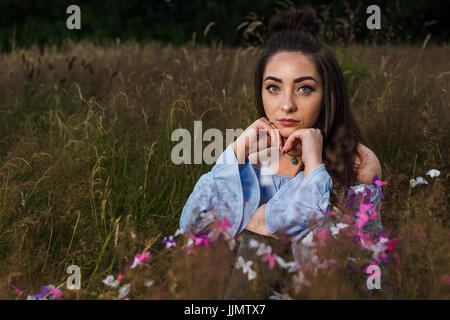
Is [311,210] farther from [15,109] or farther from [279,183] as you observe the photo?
[15,109]

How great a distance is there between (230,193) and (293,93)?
0.52 meters

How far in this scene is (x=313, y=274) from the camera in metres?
1.37

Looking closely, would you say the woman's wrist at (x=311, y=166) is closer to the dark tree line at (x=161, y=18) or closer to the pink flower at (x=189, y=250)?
the pink flower at (x=189, y=250)

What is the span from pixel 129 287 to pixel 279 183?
0.87 metres

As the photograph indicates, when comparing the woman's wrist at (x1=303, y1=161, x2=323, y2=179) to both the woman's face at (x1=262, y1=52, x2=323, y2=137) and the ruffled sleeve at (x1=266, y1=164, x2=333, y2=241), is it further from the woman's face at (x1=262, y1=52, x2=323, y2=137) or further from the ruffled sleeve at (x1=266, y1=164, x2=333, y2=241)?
the woman's face at (x1=262, y1=52, x2=323, y2=137)

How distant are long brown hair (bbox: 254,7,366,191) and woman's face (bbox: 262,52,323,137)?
0.05 meters

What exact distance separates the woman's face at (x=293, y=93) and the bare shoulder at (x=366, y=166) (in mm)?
263

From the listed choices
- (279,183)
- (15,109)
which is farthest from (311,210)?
(15,109)

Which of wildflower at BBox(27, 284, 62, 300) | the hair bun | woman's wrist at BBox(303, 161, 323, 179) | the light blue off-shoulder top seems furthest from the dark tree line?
wildflower at BBox(27, 284, 62, 300)

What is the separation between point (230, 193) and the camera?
2031mm

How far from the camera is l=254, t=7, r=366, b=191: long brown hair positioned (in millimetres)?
2094

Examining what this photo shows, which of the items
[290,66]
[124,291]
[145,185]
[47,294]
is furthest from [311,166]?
[47,294]

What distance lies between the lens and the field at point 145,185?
1.55 metres

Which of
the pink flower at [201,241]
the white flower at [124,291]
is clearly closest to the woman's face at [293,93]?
the pink flower at [201,241]
